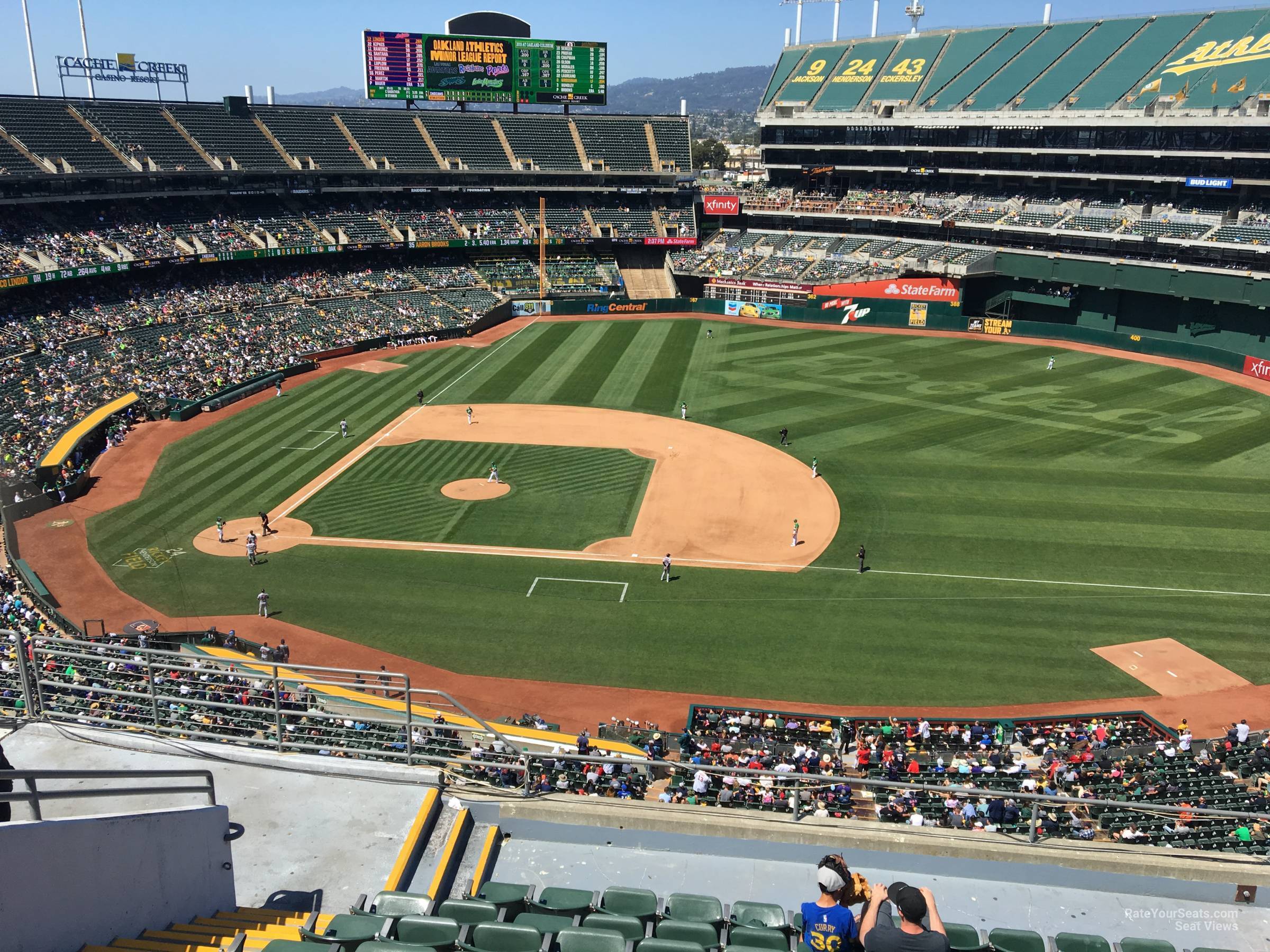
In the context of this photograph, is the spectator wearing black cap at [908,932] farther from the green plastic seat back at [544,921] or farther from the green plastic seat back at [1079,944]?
the green plastic seat back at [544,921]

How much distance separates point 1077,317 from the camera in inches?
2798

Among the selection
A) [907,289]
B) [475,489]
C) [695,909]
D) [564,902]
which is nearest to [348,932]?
[564,902]

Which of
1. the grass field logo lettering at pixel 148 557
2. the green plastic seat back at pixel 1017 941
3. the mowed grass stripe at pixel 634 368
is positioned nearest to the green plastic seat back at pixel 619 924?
the green plastic seat back at pixel 1017 941

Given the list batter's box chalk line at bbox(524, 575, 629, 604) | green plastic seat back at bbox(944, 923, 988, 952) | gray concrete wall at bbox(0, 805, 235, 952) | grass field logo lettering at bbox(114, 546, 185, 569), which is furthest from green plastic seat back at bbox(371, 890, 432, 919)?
grass field logo lettering at bbox(114, 546, 185, 569)

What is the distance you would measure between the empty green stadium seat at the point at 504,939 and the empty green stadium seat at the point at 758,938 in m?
1.63

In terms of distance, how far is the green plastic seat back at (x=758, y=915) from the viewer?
331 inches

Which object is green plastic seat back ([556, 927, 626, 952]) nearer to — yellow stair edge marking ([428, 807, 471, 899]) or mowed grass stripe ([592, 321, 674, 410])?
yellow stair edge marking ([428, 807, 471, 899])

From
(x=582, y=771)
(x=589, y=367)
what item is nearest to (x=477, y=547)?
(x=582, y=771)

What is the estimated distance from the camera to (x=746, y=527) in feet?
118

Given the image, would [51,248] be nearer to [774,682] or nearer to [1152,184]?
[774,682]

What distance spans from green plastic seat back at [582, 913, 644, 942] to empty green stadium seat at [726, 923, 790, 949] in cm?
78

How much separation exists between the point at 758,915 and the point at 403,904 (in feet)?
10.3

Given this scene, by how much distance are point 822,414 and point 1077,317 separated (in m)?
31.8

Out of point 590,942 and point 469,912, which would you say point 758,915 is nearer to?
point 590,942
